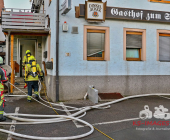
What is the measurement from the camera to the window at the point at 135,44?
978 cm

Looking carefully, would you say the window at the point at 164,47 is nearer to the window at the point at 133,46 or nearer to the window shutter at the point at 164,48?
the window shutter at the point at 164,48

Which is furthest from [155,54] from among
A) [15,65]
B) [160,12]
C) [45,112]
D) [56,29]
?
[15,65]

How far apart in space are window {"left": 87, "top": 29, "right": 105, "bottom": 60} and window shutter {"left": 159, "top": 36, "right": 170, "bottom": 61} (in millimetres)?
3091

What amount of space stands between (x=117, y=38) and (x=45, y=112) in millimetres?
4802

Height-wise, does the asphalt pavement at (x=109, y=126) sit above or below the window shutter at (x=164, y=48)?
below

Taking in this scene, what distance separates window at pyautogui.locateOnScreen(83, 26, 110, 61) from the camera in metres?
9.30

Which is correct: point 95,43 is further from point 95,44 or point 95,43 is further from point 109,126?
point 109,126

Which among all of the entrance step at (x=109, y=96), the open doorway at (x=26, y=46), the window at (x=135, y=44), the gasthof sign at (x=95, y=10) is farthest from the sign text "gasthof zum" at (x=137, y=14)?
the open doorway at (x=26, y=46)

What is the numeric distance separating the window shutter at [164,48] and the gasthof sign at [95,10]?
11.4 feet

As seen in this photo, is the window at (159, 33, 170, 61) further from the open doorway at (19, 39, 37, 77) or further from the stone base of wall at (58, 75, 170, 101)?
the open doorway at (19, 39, 37, 77)

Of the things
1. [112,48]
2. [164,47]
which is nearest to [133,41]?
[112,48]

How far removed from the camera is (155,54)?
9977 millimetres

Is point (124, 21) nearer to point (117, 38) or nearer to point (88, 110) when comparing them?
point (117, 38)

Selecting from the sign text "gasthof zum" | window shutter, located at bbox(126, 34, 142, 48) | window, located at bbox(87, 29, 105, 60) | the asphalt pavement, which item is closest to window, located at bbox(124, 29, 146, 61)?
window shutter, located at bbox(126, 34, 142, 48)
